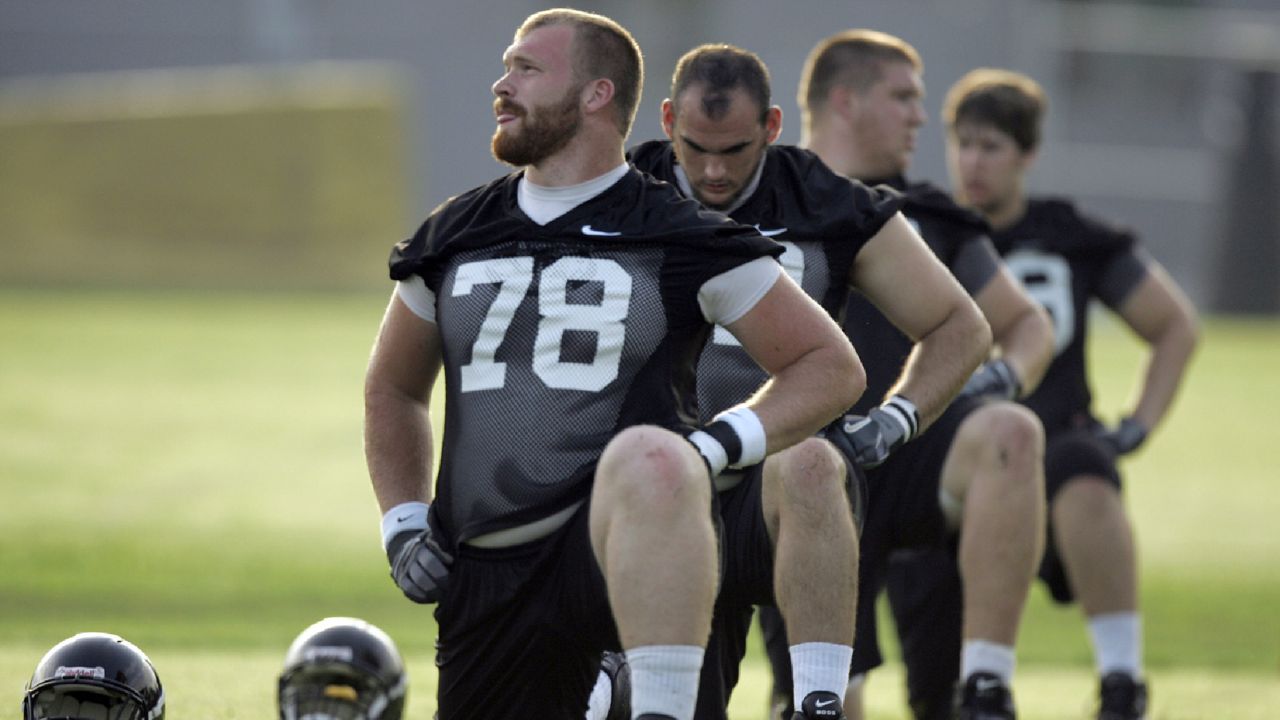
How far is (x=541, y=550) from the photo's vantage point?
4.16m

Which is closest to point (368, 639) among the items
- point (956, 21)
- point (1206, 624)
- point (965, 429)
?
point (965, 429)

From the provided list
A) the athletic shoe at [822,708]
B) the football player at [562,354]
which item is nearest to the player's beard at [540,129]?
the football player at [562,354]

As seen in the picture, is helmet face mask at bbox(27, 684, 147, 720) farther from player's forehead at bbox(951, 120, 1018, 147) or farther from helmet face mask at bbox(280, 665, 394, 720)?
player's forehead at bbox(951, 120, 1018, 147)

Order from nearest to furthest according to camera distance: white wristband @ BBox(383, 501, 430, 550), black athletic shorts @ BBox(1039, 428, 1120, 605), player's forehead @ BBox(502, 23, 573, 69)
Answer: player's forehead @ BBox(502, 23, 573, 69)
white wristband @ BBox(383, 501, 430, 550)
black athletic shorts @ BBox(1039, 428, 1120, 605)

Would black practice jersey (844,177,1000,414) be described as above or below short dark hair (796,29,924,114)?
below

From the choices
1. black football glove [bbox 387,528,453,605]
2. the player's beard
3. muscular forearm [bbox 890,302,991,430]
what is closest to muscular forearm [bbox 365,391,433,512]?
black football glove [bbox 387,528,453,605]

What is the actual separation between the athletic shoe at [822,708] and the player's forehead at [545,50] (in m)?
1.43

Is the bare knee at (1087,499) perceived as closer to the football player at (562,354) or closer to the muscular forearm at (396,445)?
the football player at (562,354)

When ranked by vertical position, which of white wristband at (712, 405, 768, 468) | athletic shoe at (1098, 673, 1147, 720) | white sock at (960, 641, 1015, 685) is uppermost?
white wristband at (712, 405, 768, 468)

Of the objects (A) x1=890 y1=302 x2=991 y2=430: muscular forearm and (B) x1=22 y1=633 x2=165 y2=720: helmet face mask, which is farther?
(A) x1=890 y1=302 x2=991 y2=430: muscular forearm

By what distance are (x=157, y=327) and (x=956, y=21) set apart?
13755mm

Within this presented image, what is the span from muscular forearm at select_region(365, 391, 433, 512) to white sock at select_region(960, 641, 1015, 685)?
1.69 m

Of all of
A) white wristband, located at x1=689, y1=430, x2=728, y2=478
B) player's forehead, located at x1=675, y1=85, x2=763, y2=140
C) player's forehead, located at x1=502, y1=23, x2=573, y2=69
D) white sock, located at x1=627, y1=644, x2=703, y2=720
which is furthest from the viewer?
player's forehead, located at x1=675, y1=85, x2=763, y2=140

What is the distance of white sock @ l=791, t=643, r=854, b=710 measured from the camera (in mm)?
4305
